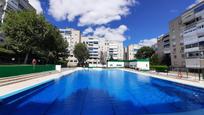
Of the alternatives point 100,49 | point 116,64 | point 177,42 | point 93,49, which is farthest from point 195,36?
point 100,49

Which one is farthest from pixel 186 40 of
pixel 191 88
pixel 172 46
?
pixel 191 88

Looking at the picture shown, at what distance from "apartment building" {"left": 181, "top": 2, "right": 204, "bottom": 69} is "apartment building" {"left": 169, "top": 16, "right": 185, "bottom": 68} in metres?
7.70

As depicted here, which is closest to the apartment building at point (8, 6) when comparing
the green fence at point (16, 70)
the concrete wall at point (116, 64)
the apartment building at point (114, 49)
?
the green fence at point (16, 70)

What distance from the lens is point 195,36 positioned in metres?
35.5

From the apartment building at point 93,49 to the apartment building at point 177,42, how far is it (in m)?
58.0

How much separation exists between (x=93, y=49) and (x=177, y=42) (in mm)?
63990

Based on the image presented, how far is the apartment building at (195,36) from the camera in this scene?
1324 inches

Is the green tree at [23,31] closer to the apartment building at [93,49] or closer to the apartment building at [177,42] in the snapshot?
the apartment building at [177,42]

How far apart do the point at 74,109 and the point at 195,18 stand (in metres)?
36.8

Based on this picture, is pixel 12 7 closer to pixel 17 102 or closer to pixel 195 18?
pixel 17 102

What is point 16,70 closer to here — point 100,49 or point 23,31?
point 23,31

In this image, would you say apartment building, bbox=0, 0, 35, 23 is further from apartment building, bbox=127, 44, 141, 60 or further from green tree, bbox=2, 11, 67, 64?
apartment building, bbox=127, 44, 141, 60

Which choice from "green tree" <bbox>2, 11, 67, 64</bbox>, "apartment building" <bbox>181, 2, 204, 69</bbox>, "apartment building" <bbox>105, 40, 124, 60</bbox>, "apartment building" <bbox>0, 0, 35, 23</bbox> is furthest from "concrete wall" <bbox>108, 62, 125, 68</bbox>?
"apartment building" <bbox>105, 40, 124, 60</bbox>

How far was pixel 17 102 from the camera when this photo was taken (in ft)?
31.0
